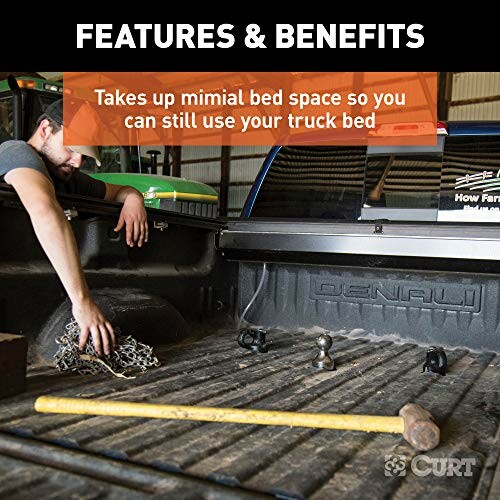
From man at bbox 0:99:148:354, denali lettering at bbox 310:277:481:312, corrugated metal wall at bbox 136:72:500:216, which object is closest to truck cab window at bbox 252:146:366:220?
denali lettering at bbox 310:277:481:312

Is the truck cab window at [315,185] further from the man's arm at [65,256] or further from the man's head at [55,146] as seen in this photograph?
the man's arm at [65,256]

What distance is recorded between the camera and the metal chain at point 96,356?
2424 millimetres

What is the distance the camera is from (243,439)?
1.72 metres

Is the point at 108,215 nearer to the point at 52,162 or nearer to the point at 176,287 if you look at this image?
the point at 52,162

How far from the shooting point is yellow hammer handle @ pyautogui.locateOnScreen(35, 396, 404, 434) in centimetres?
181

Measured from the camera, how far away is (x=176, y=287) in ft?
11.4

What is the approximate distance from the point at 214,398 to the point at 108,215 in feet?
3.97

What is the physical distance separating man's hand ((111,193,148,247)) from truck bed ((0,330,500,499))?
28.0 inches

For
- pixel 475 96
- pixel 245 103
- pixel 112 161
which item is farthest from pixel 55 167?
pixel 245 103

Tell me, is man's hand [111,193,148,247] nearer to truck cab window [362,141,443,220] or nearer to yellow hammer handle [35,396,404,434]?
yellow hammer handle [35,396,404,434]

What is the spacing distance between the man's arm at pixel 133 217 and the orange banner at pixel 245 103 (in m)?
2.94

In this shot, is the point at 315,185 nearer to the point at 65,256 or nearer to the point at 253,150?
the point at 65,256

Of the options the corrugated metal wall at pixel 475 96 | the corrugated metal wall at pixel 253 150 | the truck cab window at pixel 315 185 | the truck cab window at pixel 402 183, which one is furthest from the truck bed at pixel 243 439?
the corrugated metal wall at pixel 475 96

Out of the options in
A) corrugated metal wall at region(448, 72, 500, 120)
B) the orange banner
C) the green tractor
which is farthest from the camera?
corrugated metal wall at region(448, 72, 500, 120)
